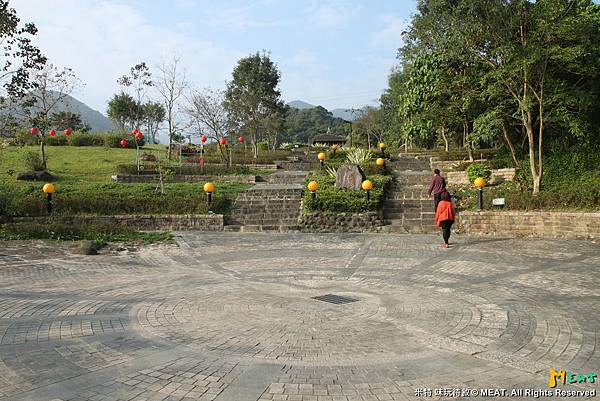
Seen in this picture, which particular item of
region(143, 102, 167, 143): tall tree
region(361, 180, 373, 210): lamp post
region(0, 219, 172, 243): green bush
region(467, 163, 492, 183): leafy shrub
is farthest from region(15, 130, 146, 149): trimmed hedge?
region(467, 163, 492, 183): leafy shrub

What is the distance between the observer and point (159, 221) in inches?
587

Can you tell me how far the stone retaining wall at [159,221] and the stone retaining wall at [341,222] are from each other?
2941mm

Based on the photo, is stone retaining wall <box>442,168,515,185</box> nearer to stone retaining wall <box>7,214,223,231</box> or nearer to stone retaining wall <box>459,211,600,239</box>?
stone retaining wall <box>459,211,600,239</box>

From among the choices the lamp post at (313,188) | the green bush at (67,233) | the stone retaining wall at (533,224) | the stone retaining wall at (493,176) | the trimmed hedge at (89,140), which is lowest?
the green bush at (67,233)

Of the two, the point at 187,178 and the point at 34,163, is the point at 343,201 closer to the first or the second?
the point at 187,178

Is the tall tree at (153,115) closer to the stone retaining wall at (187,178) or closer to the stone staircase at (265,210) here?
the stone retaining wall at (187,178)

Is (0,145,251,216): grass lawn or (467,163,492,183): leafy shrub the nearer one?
(0,145,251,216): grass lawn

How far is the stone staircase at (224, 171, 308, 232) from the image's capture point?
596 inches

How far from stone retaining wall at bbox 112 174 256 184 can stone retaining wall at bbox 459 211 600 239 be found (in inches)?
483

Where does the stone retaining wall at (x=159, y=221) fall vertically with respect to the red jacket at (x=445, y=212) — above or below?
below

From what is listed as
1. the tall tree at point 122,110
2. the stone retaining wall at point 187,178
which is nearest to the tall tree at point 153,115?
the tall tree at point 122,110

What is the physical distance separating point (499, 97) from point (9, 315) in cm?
1512

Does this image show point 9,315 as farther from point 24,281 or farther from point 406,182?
point 406,182

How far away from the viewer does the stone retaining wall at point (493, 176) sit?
61.9ft
